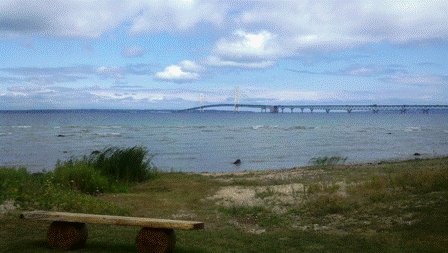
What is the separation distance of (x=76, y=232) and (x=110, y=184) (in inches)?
274

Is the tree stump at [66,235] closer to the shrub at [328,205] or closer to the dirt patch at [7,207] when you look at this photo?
the dirt patch at [7,207]

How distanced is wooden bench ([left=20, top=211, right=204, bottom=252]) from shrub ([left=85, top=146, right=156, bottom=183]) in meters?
7.51

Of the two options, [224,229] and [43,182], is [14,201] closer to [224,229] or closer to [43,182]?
Result: [43,182]

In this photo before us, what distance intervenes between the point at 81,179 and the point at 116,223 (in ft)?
22.0

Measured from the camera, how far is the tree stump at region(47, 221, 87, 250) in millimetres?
7727

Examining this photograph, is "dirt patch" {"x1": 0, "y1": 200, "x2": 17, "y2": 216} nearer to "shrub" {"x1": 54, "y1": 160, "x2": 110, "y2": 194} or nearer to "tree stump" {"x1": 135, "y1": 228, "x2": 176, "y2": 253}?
"shrub" {"x1": 54, "y1": 160, "x2": 110, "y2": 194}

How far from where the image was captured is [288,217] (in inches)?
420

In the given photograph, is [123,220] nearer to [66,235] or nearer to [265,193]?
[66,235]

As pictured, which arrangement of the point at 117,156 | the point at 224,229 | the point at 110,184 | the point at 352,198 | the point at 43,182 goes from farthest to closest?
1. the point at 117,156
2. the point at 110,184
3. the point at 43,182
4. the point at 352,198
5. the point at 224,229

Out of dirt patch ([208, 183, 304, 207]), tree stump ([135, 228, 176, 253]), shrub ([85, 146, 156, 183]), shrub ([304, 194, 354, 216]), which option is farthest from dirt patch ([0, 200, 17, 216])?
shrub ([304, 194, 354, 216])

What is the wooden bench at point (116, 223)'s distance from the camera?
23.5ft

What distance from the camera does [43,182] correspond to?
41.7 ft

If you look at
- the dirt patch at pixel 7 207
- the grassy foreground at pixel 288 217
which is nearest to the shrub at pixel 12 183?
the dirt patch at pixel 7 207

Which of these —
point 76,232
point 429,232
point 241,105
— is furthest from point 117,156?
point 241,105
